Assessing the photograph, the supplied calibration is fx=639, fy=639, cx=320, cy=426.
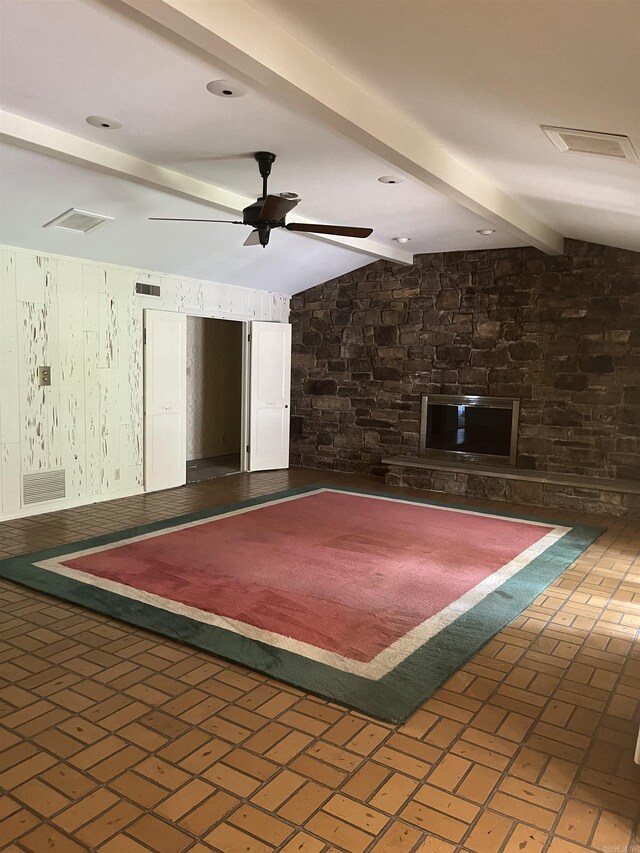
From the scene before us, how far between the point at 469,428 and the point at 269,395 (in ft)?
8.16

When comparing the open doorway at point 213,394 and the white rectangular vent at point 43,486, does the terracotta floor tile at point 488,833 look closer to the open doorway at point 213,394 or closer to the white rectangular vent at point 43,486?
the white rectangular vent at point 43,486

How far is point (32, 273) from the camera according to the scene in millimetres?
5480

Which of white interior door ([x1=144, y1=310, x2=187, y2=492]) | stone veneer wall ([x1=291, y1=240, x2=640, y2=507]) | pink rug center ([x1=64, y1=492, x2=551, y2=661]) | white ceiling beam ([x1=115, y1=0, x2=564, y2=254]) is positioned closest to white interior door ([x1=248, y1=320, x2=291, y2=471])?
stone veneer wall ([x1=291, y1=240, x2=640, y2=507])

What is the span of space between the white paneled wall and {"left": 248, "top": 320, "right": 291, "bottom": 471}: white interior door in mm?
1191

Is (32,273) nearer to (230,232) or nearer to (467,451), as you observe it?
(230,232)

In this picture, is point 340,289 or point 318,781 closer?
point 318,781

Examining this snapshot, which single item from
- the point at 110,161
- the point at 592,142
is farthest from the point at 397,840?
the point at 110,161

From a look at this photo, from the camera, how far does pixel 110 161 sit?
3986 mm

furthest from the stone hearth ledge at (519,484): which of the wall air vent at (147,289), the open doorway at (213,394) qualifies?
the wall air vent at (147,289)

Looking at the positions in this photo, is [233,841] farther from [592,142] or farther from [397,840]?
[592,142]

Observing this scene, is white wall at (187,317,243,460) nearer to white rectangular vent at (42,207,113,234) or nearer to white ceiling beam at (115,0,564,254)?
white rectangular vent at (42,207,113,234)

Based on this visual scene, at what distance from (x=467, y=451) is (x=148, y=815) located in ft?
19.2

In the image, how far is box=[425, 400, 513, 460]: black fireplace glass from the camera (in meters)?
7.08

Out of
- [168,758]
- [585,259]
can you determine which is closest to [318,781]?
[168,758]
